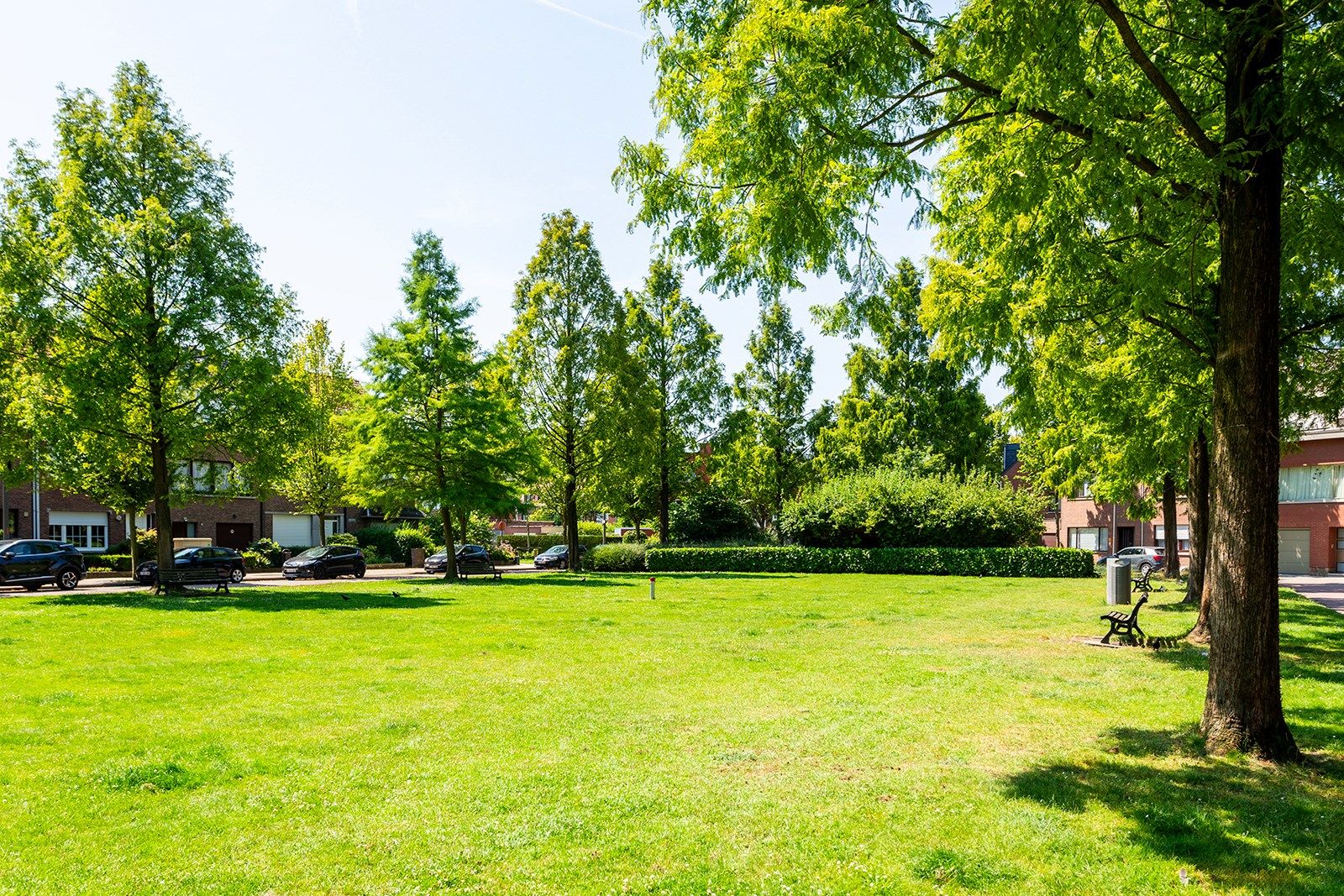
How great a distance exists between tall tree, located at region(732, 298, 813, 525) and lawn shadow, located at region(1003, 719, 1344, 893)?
40.5 metres

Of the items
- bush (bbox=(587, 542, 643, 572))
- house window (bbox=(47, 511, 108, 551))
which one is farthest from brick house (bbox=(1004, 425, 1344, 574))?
house window (bbox=(47, 511, 108, 551))

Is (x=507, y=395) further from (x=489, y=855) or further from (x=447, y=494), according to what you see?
(x=489, y=855)

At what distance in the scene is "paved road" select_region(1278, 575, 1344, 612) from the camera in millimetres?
24250

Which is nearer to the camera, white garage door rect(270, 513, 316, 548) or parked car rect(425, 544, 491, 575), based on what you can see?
parked car rect(425, 544, 491, 575)

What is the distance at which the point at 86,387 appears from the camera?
21016 millimetres

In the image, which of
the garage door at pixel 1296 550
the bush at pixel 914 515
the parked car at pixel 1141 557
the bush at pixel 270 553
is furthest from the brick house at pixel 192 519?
the garage door at pixel 1296 550

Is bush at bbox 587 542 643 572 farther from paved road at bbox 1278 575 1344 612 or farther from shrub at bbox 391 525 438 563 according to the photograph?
paved road at bbox 1278 575 1344 612

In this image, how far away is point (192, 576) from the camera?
23.8 metres

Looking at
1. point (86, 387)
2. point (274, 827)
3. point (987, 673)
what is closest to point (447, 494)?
point (86, 387)

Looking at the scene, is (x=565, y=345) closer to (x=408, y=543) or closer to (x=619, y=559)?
(x=619, y=559)

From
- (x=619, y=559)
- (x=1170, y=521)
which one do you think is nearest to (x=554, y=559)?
(x=619, y=559)

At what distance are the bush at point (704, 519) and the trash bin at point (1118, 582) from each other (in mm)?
24423

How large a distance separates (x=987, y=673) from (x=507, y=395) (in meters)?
29.4

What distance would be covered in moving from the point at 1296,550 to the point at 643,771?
50.2 meters
